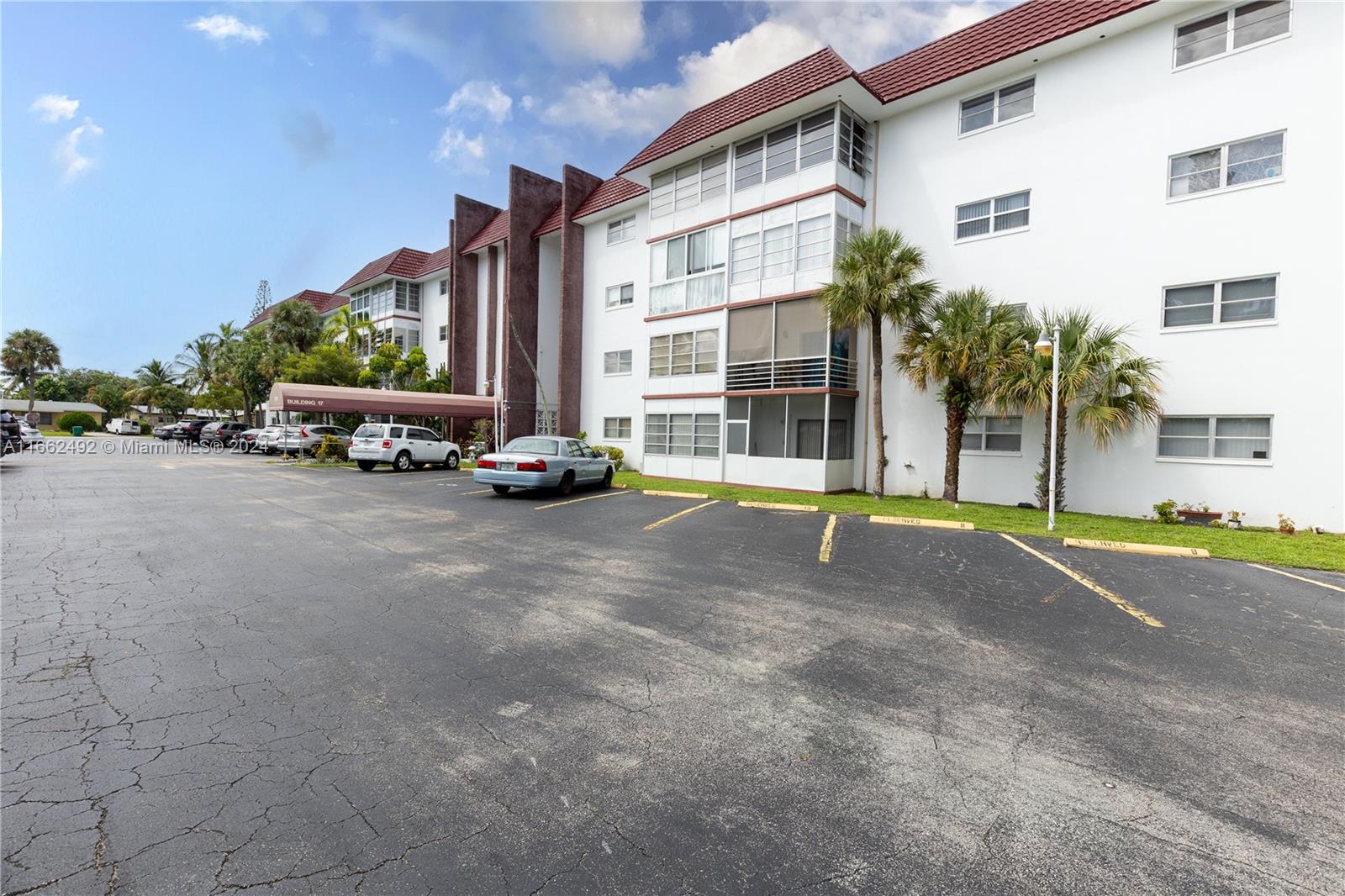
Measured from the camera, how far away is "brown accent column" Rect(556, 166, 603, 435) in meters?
28.2

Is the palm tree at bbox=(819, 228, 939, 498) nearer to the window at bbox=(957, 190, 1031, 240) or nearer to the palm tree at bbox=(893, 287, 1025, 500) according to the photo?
the palm tree at bbox=(893, 287, 1025, 500)

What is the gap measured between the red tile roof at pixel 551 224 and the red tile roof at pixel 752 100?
267 inches

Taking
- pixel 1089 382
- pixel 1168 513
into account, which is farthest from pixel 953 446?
pixel 1168 513

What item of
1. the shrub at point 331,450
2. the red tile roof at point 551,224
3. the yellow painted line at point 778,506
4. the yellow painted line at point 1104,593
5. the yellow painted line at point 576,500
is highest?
the red tile roof at point 551,224

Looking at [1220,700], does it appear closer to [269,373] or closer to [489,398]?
[489,398]

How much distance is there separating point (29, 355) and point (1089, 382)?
101 meters

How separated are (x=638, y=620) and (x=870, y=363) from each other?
1521 centimetres

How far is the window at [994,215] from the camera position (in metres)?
16.8

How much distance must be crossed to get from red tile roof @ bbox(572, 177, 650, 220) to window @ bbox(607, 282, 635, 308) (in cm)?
354

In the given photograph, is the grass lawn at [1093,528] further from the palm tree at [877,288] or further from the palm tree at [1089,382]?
the palm tree at [877,288]

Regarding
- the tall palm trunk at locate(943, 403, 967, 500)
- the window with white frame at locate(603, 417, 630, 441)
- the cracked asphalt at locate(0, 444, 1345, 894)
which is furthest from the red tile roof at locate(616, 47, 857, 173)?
the cracked asphalt at locate(0, 444, 1345, 894)

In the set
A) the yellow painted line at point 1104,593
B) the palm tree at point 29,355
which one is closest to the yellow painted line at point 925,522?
the yellow painted line at point 1104,593

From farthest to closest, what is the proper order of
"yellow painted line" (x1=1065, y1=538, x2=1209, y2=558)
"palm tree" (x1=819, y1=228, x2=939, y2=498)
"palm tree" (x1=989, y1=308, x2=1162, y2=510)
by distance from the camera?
1. "palm tree" (x1=819, y1=228, x2=939, y2=498)
2. "palm tree" (x1=989, y1=308, x2=1162, y2=510)
3. "yellow painted line" (x1=1065, y1=538, x2=1209, y2=558)

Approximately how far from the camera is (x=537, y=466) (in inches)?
601
